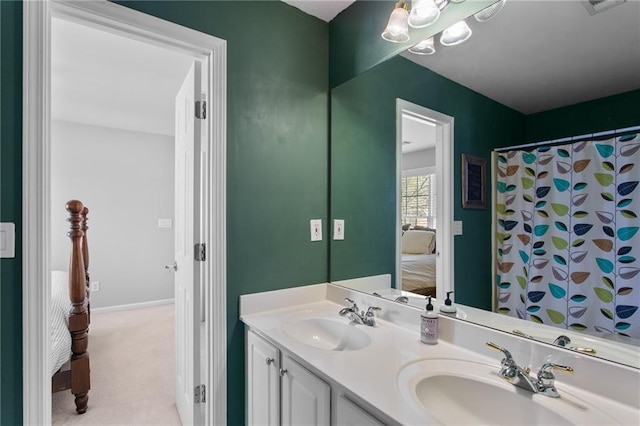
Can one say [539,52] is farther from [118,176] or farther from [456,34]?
[118,176]

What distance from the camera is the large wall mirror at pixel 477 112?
89cm

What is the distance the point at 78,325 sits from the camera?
81.3 inches

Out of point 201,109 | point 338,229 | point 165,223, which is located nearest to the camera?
point 201,109

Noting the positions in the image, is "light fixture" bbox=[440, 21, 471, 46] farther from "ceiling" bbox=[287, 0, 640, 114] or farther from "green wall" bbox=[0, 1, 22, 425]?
"green wall" bbox=[0, 1, 22, 425]

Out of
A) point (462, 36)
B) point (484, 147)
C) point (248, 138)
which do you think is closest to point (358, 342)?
point (484, 147)

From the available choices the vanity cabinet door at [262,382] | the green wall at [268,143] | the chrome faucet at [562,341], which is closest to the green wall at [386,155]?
the green wall at [268,143]

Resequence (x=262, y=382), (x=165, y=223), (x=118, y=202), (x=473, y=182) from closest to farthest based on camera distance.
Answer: (x=473, y=182) → (x=262, y=382) → (x=118, y=202) → (x=165, y=223)

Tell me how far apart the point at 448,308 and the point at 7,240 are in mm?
1608

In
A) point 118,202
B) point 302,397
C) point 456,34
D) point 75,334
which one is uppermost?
point 456,34

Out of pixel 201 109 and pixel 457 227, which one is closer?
pixel 457 227

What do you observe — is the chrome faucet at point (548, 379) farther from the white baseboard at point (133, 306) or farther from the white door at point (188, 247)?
the white baseboard at point (133, 306)

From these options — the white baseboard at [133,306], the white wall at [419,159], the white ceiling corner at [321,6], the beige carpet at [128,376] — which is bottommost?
the beige carpet at [128,376]

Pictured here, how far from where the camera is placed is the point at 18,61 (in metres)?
1.10

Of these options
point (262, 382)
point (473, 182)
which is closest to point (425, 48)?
point (473, 182)
